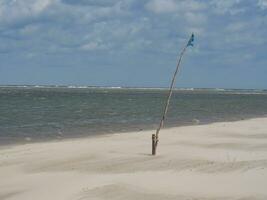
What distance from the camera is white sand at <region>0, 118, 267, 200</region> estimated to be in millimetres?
15156

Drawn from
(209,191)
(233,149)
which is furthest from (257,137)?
(209,191)

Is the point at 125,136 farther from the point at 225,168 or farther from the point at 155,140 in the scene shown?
the point at 225,168

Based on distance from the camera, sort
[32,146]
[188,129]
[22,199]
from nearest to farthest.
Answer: [22,199] < [32,146] < [188,129]

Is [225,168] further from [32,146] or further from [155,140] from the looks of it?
[32,146]

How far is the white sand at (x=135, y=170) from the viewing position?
49.7ft

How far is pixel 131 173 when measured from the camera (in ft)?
59.5

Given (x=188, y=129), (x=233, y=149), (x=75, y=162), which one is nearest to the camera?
(x=75, y=162)

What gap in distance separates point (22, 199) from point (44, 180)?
2472mm

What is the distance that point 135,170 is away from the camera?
1880cm

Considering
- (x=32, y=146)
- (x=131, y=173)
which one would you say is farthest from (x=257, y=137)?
(x=131, y=173)

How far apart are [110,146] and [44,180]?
28.6 feet

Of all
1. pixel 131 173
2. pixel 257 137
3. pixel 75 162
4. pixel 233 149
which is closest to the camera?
pixel 131 173

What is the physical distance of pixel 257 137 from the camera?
30.0m

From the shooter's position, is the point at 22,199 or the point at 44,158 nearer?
the point at 22,199
